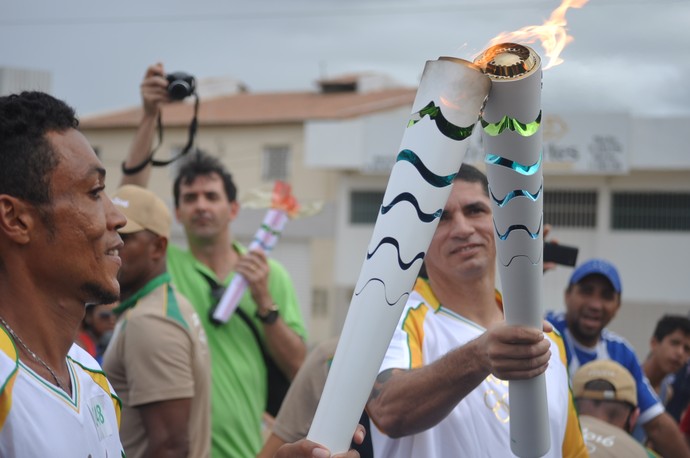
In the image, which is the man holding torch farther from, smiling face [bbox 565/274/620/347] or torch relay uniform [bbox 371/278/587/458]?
smiling face [bbox 565/274/620/347]

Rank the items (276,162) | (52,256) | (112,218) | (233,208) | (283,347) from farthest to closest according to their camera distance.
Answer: (276,162) < (233,208) < (283,347) < (112,218) < (52,256)

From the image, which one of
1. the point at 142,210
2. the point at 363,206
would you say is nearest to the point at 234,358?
the point at 142,210

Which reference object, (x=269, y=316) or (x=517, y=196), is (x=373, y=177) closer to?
(x=269, y=316)

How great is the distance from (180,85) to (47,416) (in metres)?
2.75

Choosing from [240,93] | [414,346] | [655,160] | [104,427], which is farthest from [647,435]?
[240,93]

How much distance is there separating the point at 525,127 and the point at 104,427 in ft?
3.79

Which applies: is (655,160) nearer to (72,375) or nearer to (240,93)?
(240,93)

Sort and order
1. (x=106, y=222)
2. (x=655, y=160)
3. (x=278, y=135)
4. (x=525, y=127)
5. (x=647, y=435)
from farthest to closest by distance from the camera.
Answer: (x=278, y=135) → (x=655, y=160) → (x=647, y=435) → (x=106, y=222) → (x=525, y=127)

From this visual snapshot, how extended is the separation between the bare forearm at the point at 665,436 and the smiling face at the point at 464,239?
2.24 m

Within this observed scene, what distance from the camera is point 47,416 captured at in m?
2.00

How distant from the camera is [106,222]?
7.29ft

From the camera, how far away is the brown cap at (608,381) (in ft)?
14.6

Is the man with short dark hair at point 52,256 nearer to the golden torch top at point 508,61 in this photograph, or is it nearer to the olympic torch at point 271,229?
the golden torch top at point 508,61

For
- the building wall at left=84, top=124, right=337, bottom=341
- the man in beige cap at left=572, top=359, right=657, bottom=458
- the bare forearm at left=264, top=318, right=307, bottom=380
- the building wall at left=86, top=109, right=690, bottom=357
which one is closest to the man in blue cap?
the man in beige cap at left=572, top=359, right=657, bottom=458
